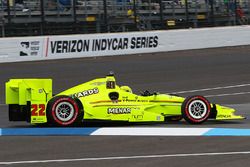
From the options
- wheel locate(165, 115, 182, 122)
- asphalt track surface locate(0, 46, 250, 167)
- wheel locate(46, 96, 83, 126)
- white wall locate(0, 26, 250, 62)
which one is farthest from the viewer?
white wall locate(0, 26, 250, 62)

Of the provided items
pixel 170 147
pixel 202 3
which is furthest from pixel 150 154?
pixel 202 3

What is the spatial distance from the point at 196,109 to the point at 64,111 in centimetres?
217

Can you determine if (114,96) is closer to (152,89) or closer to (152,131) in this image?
(152,131)

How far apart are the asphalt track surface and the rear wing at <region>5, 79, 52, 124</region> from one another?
2.16 ft

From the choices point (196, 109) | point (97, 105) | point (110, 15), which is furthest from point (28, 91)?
point (110, 15)

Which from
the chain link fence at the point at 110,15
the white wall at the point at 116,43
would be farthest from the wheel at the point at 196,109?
the chain link fence at the point at 110,15

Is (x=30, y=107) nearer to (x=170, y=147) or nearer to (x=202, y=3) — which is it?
(x=170, y=147)

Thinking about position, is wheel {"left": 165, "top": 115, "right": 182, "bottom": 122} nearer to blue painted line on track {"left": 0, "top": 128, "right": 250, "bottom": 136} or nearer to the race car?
the race car

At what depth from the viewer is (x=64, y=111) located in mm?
9781

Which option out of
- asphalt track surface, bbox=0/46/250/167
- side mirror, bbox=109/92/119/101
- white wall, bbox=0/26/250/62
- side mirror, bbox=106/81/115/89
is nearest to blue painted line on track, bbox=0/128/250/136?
asphalt track surface, bbox=0/46/250/167

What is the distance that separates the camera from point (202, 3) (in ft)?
118

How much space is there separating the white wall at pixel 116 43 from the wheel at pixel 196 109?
16008 mm

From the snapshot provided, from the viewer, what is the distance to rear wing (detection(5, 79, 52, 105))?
32.3 ft

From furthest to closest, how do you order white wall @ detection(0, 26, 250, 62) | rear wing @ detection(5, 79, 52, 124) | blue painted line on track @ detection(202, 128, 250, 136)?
white wall @ detection(0, 26, 250, 62), rear wing @ detection(5, 79, 52, 124), blue painted line on track @ detection(202, 128, 250, 136)
